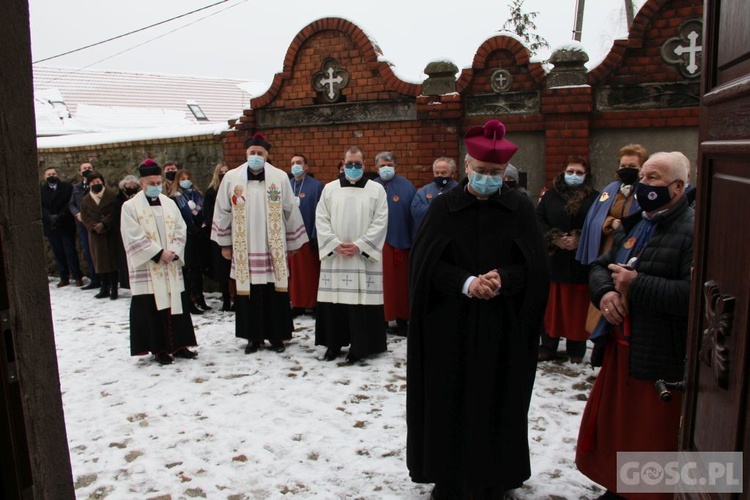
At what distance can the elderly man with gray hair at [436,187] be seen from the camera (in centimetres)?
645

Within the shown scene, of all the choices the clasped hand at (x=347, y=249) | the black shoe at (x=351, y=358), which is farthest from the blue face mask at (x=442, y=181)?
the black shoe at (x=351, y=358)

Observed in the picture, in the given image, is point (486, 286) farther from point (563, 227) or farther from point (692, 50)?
point (692, 50)

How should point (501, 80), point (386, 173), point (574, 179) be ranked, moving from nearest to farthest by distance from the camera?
point (574, 179) → point (386, 173) → point (501, 80)

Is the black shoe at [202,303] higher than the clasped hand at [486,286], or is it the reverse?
the clasped hand at [486,286]

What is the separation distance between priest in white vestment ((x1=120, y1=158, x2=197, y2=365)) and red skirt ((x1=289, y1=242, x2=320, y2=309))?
1.73 m

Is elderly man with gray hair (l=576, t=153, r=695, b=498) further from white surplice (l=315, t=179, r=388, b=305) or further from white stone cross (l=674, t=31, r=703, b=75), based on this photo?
white stone cross (l=674, t=31, r=703, b=75)

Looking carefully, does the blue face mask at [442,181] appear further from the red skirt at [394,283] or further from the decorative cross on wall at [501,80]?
the decorative cross on wall at [501,80]

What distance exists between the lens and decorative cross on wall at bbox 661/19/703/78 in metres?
6.43

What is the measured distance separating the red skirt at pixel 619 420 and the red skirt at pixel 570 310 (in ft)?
7.69

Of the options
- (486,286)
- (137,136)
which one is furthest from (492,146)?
(137,136)

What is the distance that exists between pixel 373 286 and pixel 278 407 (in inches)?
61.3

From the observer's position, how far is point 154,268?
5.78m

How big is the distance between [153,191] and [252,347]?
181 cm

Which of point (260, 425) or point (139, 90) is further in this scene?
point (139, 90)
